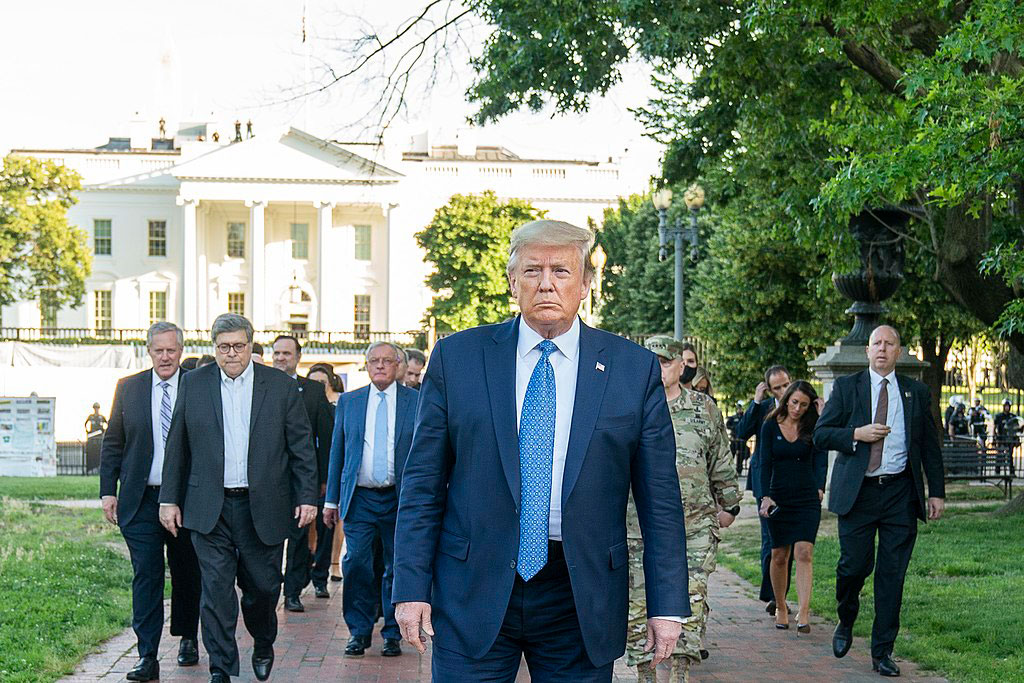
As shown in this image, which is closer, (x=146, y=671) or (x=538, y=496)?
(x=538, y=496)

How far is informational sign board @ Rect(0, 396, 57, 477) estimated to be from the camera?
23.1 m

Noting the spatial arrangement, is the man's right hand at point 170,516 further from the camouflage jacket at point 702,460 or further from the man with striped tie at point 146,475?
the camouflage jacket at point 702,460

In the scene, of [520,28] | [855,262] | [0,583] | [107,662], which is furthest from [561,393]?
[855,262]

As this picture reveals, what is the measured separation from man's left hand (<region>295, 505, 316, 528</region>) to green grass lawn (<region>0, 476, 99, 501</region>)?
48.8 feet

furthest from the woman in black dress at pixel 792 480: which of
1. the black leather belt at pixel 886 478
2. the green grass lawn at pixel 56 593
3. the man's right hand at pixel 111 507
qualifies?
the green grass lawn at pixel 56 593

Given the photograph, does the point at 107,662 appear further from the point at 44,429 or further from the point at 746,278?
the point at 746,278

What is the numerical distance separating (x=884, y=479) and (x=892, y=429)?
0.33 meters

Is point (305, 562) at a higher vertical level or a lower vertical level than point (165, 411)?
lower

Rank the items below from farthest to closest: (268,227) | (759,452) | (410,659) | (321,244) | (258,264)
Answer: (268,227), (321,244), (258,264), (759,452), (410,659)

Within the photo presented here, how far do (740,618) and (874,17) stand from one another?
5.23 m

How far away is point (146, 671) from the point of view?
319 inches

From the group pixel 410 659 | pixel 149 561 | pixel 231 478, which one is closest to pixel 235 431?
pixel 231 478

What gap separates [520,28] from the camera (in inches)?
612

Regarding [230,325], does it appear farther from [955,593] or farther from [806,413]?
[955,593]
